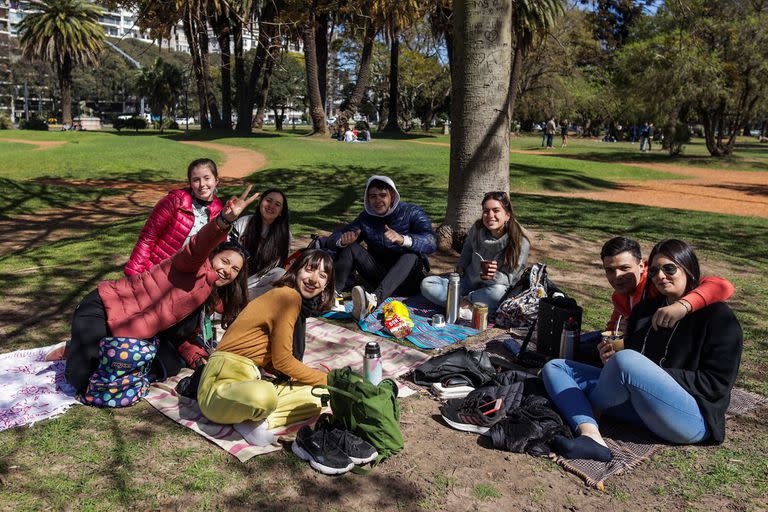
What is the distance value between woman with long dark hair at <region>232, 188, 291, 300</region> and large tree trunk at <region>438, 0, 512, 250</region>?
269 centimetres

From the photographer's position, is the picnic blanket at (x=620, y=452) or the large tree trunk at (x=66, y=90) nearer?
the picnic blanket at (x=620, y=452)

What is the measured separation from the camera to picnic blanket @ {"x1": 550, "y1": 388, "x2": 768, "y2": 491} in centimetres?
322

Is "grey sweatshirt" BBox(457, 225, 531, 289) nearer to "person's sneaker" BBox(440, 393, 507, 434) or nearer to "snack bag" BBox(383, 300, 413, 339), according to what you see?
"snack bag" BBox(383, 300, 413, 339)

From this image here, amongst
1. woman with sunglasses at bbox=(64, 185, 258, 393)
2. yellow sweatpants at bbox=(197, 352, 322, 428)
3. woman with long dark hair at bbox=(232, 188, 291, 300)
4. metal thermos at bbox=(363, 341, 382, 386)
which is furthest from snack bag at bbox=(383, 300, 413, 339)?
woman with sunglasses at bbox=(64, 185, 258, 393)

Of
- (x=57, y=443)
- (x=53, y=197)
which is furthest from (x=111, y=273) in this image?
(x=53, y=197)

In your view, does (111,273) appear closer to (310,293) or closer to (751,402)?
(310,293)

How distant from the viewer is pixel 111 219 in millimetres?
11398

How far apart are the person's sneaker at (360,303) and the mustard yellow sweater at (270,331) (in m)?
1.74

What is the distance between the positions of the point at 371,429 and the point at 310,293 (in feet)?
3.19

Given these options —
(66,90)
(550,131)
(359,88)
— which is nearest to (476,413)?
(359,88)

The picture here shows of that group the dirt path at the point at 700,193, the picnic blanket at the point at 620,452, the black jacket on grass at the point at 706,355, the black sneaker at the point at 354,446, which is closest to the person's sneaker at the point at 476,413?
the picnic blanket at the point at 620,452

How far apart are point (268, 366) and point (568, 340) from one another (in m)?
2.05

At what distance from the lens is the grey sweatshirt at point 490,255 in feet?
18.8

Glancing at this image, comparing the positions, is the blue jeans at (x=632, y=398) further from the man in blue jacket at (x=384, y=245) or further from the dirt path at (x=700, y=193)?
the dirt path at (x=700, y=193)
